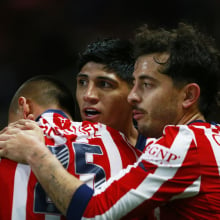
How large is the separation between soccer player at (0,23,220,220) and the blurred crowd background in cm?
239

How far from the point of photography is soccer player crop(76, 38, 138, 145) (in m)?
2.23

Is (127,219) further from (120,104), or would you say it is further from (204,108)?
(120,104)

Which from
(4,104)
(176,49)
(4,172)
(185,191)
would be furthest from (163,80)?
(4,104)

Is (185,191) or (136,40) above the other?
(136,40)

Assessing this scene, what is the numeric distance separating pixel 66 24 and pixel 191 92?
2.68m

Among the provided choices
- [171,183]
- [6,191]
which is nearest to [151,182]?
[171,183]

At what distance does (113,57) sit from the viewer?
7.34 ft

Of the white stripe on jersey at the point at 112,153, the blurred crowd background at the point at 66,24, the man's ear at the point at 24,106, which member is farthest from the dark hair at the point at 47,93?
the blurred crowd background at the point at 66,24

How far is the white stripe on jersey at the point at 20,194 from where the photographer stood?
1.66 metres

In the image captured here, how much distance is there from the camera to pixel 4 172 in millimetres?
1704

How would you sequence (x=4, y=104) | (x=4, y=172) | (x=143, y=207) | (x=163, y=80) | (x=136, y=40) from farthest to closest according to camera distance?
(x=4, y=104) < (x=136, y=40) < (x=163, y=80) < (x=4, y=172) < (x=143, y=207)

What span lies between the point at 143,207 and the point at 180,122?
0.43 m

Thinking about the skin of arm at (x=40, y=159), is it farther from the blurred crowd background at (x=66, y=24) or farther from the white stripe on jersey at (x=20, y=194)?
the blurred crowd background at (x=66, y=24)

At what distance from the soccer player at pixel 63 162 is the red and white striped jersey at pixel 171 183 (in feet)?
0.47
